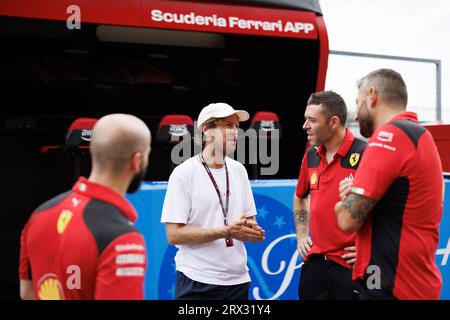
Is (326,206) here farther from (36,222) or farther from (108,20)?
(108,20)

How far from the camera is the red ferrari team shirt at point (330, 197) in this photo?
2.82 meters

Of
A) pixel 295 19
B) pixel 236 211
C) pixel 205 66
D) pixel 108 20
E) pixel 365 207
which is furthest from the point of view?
pixel 205 66

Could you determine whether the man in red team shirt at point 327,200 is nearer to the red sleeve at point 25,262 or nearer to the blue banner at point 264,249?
the blue banner at point 264,249

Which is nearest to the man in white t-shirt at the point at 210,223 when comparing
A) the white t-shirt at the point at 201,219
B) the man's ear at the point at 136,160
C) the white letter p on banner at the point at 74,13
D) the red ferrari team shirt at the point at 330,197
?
the white t-shirt at the point at 201,219

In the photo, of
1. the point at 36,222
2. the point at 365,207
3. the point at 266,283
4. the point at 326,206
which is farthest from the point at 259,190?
the point at 36,222

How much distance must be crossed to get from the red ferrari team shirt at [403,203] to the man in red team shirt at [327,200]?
614 millimetres

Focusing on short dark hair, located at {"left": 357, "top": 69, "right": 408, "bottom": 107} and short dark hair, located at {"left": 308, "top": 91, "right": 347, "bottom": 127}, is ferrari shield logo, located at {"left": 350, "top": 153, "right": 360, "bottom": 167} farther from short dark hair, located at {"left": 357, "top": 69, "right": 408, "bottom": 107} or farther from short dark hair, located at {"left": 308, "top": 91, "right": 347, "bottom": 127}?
short dark hair, located at {"left": 357, "top": 69, "right": 408, "bottom": 107}

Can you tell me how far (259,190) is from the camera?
385 cm

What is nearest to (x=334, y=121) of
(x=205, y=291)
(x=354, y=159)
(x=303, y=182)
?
(x=354, y=159)

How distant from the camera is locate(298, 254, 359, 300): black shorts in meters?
2.78

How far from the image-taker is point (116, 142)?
5.30 ft

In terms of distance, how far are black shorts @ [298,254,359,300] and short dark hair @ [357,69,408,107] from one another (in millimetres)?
974

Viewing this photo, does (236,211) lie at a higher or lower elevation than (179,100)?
lower

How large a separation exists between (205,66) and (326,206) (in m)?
4.64
